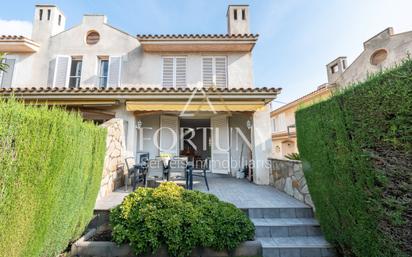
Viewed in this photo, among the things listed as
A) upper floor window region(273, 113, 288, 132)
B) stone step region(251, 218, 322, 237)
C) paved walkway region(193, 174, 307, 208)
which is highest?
upper floor window region(273, 113, 288, 132)

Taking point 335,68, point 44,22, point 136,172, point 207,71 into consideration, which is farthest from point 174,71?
point 335,68

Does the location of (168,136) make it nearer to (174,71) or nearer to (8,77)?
(174,71)

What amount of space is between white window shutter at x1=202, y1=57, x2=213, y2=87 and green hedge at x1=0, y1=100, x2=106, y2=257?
1150cm

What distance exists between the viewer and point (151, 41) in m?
15.0

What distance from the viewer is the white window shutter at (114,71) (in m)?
15.7

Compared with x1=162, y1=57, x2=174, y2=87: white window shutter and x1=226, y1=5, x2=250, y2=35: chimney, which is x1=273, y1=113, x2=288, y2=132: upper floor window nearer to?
x1=226, y1=5, x2=250, y2=35: chimney

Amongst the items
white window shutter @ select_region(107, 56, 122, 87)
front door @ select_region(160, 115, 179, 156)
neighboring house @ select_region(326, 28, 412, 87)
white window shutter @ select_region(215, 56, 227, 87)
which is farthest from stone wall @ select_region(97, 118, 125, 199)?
neighboring house @ select_region(326, 28, 412, 87)

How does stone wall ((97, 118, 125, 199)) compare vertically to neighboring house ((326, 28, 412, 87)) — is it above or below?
below

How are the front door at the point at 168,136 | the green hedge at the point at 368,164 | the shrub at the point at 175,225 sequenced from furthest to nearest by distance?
the front door at the point at 168,136
the shrub at the point at 175,225
the green hedge at the point at 368,164

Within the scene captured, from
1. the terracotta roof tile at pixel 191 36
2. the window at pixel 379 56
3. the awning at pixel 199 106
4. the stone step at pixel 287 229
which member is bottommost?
the stone step at pixel 287 229

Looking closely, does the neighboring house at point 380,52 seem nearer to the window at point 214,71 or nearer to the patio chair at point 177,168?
the window at point 214,71

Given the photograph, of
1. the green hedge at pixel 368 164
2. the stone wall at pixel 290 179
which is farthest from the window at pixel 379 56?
the green hedge at pixel 368 164

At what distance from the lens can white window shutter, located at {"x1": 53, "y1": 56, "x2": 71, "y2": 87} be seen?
614 inches

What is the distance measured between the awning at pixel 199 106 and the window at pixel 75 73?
819 centimetres
